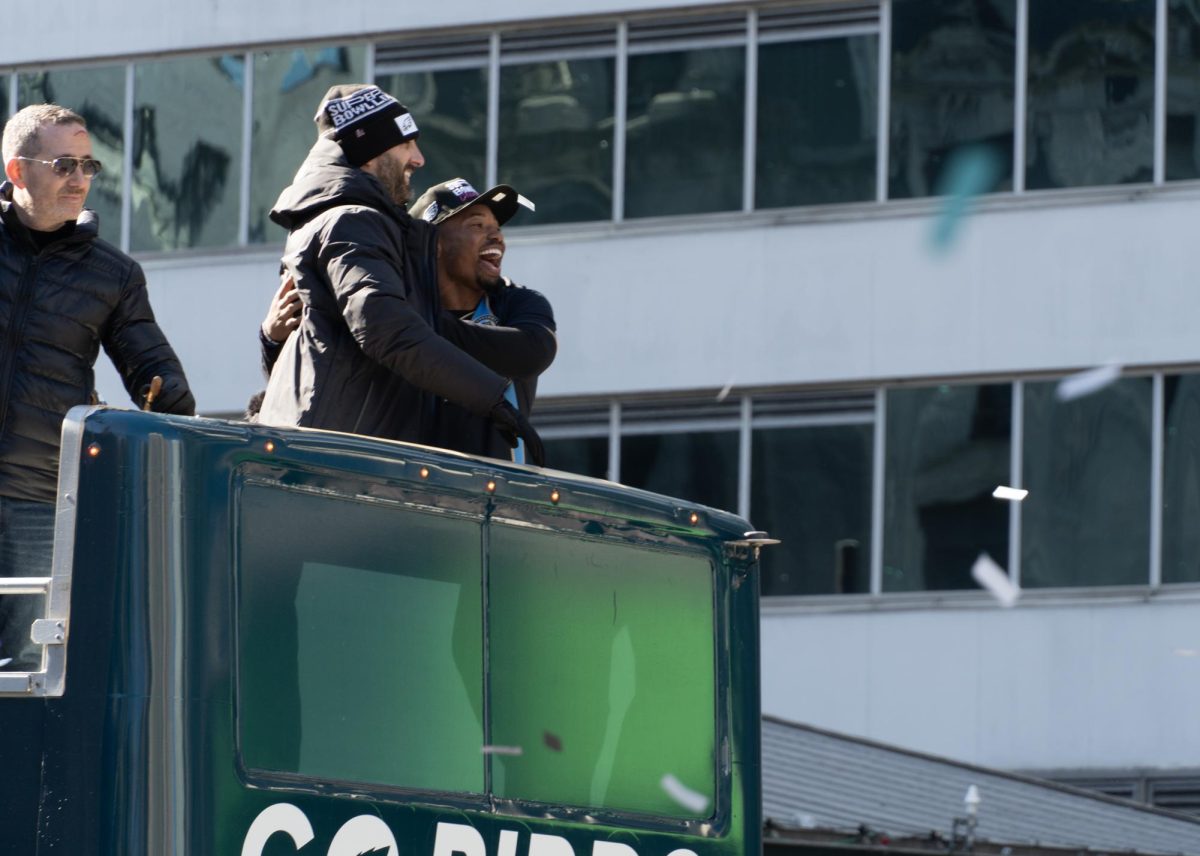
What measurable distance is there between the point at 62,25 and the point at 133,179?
1.75 metres

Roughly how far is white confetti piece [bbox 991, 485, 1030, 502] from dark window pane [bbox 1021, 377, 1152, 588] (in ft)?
0.57

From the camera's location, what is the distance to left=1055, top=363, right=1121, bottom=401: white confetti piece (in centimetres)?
2097

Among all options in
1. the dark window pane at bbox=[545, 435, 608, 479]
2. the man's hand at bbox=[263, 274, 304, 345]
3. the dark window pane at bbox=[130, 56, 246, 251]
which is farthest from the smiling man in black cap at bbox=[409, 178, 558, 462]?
the dark window pane at bbox=[130, 56, 246, 251]

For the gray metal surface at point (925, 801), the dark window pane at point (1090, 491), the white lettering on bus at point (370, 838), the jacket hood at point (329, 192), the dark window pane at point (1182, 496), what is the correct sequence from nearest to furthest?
the white lettering on bus at point (370, 838) → the jacket hood at point (329, 192) → the gray metal surface at point (925, 801) → the dark window pane at point (1182, 496) → the dark window pane at point (1090, 491)

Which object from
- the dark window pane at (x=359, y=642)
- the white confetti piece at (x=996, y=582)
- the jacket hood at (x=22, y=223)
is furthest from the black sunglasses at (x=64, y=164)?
the white confetti piece at (x=996, y=582)

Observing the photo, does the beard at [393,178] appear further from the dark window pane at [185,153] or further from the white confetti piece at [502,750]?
the dark window pane at [185,153]

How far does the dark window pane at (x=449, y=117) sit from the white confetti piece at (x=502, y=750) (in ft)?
54.6

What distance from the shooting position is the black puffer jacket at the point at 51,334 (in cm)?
657

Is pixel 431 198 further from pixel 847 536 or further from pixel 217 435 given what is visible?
pixel 847 536

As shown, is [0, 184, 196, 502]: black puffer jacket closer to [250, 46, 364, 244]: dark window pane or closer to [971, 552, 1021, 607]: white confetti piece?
[971, 552, 1021, 607]: white confetti piece

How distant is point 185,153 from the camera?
78.5 ft

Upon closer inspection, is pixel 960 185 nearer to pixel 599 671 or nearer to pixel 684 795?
pixel 684 795

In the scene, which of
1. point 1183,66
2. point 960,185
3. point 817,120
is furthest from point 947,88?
point 1183,66

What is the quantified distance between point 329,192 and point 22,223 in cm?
80
